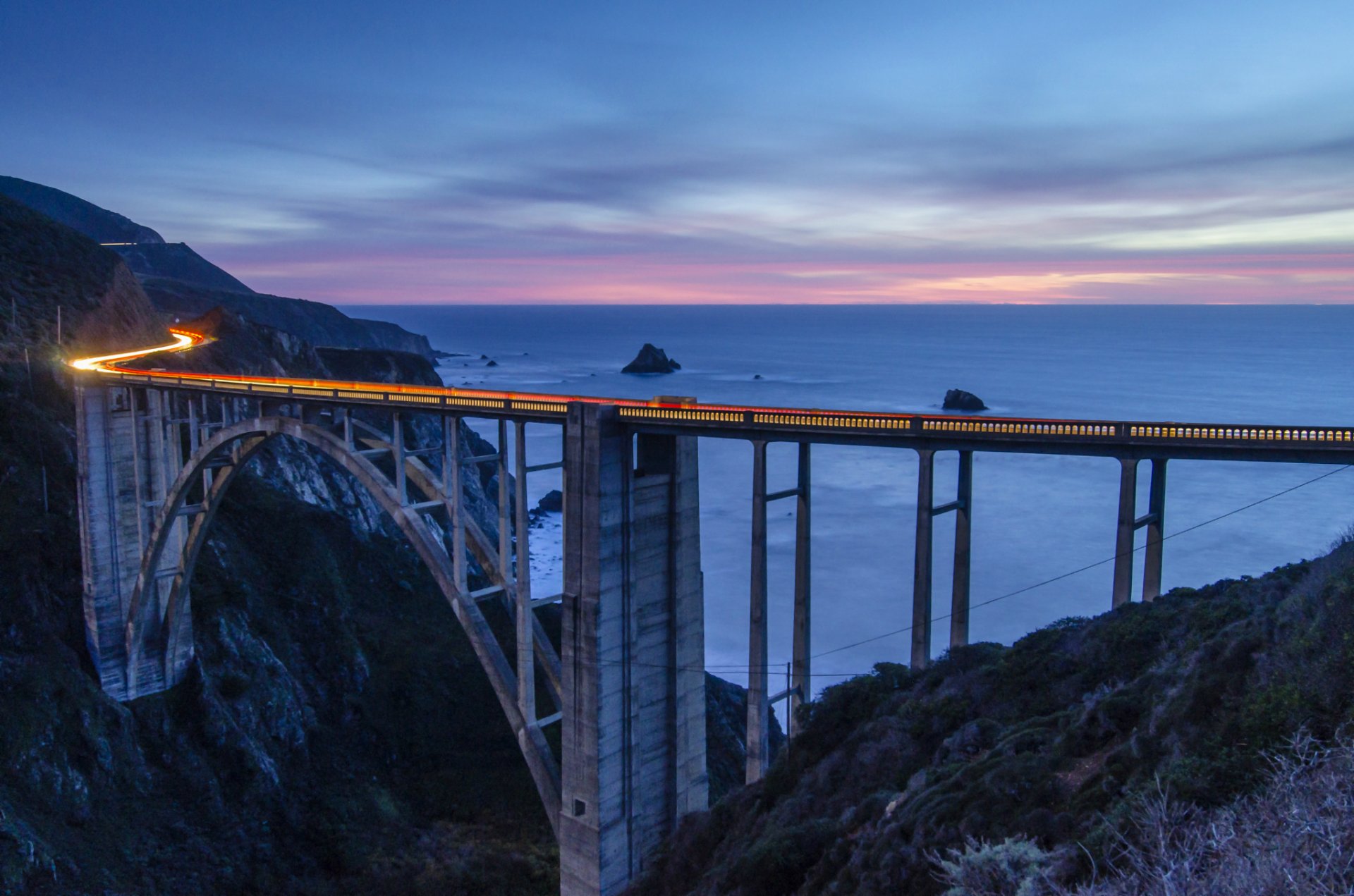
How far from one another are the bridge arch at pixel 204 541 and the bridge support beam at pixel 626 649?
166 cm

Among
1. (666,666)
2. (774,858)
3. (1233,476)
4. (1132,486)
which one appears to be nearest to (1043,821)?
(774,858)

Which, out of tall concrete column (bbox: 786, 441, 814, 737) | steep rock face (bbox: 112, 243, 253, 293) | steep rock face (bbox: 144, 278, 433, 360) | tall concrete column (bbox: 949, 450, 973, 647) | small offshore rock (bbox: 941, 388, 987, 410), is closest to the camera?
tall concrete column (bbox: 949, 450, 973, 647)

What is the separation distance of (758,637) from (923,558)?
4498mm

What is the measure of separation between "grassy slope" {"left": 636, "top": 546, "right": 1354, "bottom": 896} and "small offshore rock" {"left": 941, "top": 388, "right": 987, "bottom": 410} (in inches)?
3238

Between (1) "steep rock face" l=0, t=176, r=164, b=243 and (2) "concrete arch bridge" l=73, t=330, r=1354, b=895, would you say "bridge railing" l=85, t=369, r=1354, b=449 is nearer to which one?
(2) "concrete arch bridge" l=73, t=330, r=1354, b=895

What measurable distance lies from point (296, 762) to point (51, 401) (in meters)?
21.0

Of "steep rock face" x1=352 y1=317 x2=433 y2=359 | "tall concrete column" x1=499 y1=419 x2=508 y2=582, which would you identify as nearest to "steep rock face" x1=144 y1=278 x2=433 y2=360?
"steep rock face" x1=352 y1=317 x2=433 y2=359

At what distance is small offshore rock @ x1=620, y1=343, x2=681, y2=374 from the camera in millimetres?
170625

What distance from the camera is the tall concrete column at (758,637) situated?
782 inches

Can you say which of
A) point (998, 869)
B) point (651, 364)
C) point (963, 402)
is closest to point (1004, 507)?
point (963, 402)

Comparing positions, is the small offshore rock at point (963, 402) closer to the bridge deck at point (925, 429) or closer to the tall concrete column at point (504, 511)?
the bridge deck at point (925, 429)

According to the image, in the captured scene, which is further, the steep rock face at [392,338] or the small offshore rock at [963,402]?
the steep rock face at [392,338]

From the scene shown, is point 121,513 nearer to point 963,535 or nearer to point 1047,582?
point 963,535

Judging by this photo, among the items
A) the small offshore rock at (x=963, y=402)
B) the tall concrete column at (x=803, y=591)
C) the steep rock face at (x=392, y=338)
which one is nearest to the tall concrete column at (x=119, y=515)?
the tall concrete column at (x=803, y=591)
